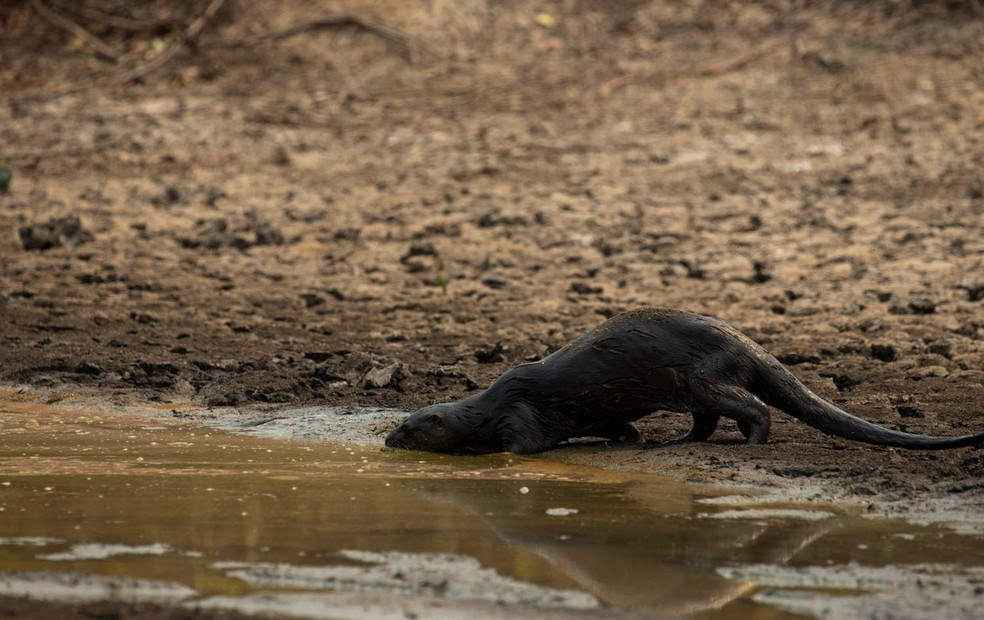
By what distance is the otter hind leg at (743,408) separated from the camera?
18.8 ft

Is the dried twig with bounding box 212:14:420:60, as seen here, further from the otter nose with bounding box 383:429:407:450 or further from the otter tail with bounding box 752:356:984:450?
the otter tail with bounding box 752:356:984:450

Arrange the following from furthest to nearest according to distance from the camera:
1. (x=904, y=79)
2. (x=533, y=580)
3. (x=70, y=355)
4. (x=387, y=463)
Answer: (x=904, y=79), (x=70, y=355), (x=387, y=463), (x=533, y=580)

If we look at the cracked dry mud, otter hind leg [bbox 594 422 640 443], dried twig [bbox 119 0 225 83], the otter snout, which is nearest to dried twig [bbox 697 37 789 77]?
the cracked dry mud

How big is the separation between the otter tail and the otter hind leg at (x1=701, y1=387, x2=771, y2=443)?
13 centimetres

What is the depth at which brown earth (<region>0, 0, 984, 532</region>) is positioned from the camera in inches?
295

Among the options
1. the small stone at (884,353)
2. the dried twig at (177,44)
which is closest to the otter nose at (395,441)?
the small stone at (884,353)

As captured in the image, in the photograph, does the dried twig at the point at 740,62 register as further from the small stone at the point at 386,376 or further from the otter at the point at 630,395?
the otter at the point at 630,395

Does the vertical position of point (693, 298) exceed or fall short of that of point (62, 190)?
it falls short

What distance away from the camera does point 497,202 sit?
411 inches

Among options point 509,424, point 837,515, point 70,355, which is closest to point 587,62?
point 70,355

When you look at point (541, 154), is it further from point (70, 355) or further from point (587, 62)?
point (70, 355)

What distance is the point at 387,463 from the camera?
5707 millimetres

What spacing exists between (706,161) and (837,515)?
21.7 ft

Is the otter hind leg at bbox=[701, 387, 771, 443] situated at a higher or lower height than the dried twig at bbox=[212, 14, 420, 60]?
lower
